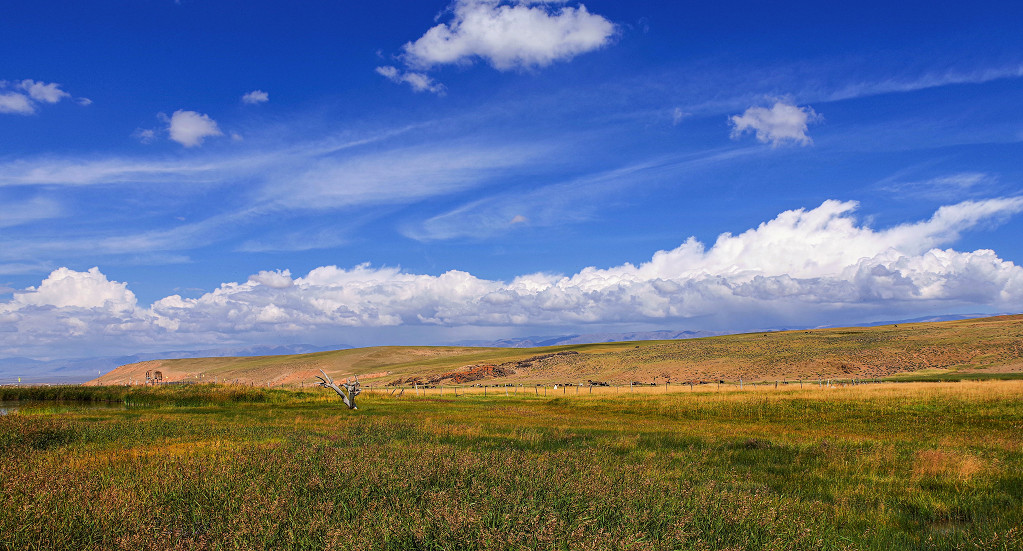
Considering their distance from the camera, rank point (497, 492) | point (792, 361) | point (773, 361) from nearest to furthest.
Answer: point (497, 492)
point (792, 361)
point (773, 361)

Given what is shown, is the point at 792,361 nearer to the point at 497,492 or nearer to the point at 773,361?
the point at 773,361

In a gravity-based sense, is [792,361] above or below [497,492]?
below

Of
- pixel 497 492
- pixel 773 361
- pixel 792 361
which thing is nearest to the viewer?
pixel 497 492

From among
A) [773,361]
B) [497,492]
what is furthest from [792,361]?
[497,492]

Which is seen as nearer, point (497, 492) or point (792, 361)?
point (497, 492)

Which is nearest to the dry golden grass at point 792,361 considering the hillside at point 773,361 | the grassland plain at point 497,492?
the hillside at point 773,361

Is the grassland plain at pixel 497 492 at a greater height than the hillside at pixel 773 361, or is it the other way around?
the grassland plain at pixel 497 492

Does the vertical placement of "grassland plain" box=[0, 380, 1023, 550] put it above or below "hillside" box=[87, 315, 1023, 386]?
above

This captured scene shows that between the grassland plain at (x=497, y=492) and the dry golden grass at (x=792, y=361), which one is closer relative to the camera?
the grassland plain at (x=497, y=492)

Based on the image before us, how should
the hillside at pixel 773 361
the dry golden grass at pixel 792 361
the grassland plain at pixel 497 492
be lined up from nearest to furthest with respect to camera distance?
the grassland plain at pixel 497 492, the dry golden grass at pixel 792 361, the hillside at pixel 773 361

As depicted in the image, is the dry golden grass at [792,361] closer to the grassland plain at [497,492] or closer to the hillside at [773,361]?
the hillside at [773,361]

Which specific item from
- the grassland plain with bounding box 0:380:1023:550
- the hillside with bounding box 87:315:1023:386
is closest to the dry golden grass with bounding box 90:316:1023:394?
the hillside with bounding box 87:315:1023:386

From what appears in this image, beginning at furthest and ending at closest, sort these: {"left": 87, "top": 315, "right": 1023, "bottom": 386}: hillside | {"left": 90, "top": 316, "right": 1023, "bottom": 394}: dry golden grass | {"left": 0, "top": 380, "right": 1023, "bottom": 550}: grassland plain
→ {"left": 87, "top": 315, "right": 1023, "bottom": 386}: hillside, {"left": 90, "top": 316, "right": 1023, "bottom": 394}: dry golden grass, {"left": 0, "top": 380, "right": 1023, "bottom": 550}: grassland plain

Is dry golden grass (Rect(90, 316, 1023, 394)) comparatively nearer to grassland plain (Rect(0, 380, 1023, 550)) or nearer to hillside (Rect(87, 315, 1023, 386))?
hillside (Rect(87, 315, 1023, 386))
